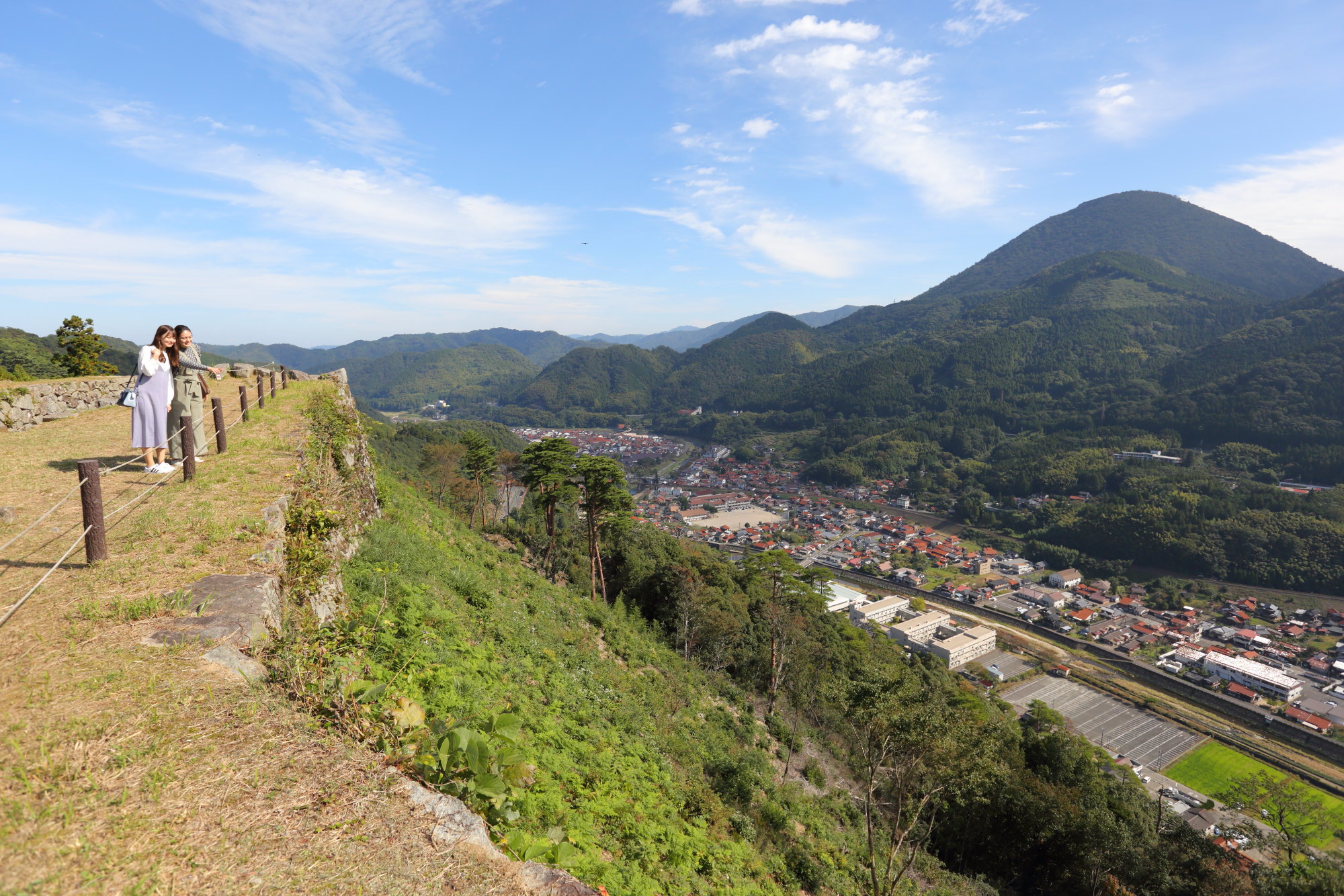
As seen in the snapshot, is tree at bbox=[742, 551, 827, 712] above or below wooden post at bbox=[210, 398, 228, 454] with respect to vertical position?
below

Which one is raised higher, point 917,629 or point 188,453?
point 188,453

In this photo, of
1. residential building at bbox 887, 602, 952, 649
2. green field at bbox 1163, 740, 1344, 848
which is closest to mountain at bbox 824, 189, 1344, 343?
residential building at bbox 887, 602, 952, 649

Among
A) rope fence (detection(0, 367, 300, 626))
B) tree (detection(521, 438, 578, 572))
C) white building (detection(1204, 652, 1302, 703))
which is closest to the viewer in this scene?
rope fence (detection(0, 367, 300, 626))

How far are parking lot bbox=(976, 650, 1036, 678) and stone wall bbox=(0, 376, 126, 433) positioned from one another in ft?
128

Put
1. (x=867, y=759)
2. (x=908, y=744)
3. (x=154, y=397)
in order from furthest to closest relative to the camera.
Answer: (x=867, y=759)
(x=908, y=744)
(x=154, y=397)

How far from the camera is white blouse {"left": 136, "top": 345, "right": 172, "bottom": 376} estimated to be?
246 inches

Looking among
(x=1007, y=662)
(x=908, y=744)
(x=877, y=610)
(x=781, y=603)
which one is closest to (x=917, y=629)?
(x=877, y=610)

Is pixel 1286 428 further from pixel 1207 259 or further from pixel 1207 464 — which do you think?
pixel 1207 259

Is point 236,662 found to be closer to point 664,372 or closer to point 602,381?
point 602,381

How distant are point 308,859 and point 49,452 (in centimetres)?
948

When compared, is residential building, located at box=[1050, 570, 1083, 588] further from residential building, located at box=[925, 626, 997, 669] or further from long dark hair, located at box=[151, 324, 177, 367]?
long dark hair, located at box=[151, 324, 177, 367]

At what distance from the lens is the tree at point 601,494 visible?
631 inches

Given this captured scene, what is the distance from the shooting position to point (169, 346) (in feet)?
21.2

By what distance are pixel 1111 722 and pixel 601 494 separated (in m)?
29.0
